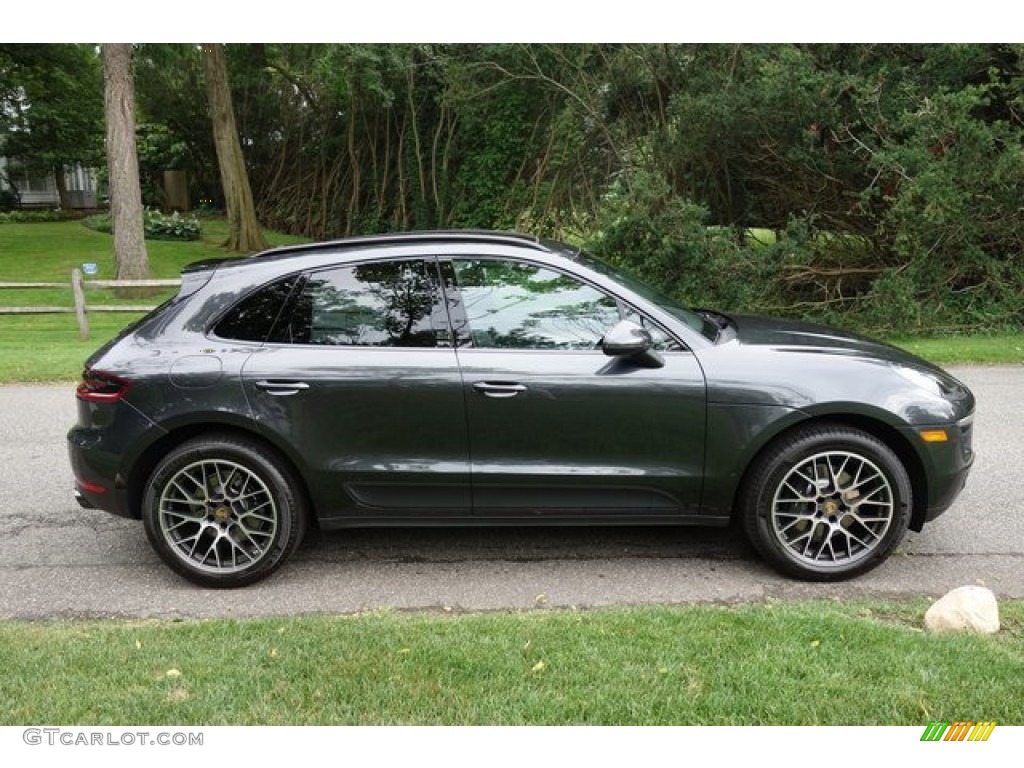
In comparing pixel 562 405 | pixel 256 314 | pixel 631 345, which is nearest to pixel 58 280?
pixel 256 314

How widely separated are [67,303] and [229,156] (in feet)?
30.2

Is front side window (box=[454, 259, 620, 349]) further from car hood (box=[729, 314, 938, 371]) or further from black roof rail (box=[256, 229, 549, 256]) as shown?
car hood (box=[729, 314, 938, 371])

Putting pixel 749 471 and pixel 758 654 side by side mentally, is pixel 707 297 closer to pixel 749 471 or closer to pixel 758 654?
pixel 749 471

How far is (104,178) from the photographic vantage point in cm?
3784

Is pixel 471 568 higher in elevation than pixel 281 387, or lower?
lower

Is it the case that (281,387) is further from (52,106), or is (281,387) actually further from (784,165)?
(52,106)

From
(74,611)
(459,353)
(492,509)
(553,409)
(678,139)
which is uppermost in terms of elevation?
(678,139)

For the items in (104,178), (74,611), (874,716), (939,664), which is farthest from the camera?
(104,178)

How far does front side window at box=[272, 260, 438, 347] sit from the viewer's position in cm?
409

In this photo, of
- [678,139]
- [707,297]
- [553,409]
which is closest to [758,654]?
[553,409]

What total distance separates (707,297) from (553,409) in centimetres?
897

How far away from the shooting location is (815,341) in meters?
4.27

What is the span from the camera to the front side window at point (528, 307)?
405 cm

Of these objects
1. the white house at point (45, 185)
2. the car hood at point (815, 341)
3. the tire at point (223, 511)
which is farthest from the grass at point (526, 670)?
the white house at point (45, 185)
